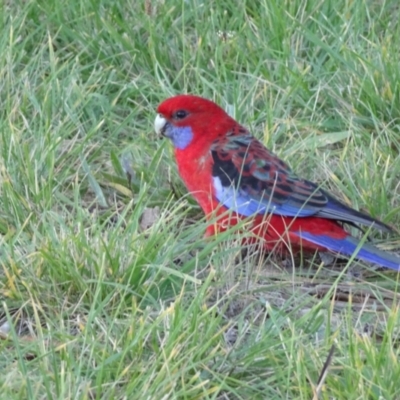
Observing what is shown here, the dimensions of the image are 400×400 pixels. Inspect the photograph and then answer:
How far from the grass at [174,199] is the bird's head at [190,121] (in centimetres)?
11

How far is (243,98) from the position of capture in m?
4.17

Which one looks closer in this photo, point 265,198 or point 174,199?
point 265,198

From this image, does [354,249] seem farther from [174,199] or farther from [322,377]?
[322,377]

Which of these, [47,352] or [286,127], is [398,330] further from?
[286,127]

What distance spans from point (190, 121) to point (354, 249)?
0.78m

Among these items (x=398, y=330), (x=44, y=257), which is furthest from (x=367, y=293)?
(x=44, y=257)

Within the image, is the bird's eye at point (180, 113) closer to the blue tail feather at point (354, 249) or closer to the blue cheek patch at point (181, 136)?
the blue cheek patch at point (181, 136)

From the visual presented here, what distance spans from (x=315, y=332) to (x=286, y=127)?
1309 millimetres

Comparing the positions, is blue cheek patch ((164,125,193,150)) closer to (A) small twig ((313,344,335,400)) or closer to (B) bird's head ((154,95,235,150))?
(B) bird's head ((154,95,235,150))

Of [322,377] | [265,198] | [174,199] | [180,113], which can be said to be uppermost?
[322,377]

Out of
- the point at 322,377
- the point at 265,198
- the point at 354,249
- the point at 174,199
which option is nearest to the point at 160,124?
the point at 174,199

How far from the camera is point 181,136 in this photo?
3.79 meters

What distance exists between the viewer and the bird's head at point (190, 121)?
3795 millimetres

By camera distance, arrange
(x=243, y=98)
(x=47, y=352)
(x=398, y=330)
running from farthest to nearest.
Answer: (x=243, y=98) → (x=398, y=330) → (x=47, y=352)
